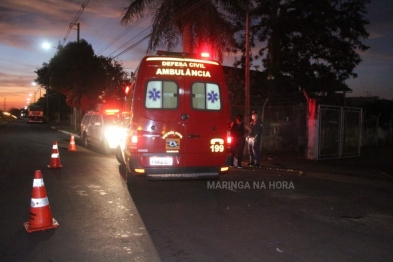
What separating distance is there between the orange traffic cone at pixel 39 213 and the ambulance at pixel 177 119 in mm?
2369

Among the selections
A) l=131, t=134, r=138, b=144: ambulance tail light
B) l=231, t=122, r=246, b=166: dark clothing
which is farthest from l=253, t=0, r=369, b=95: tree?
l=131, t=134, r=138, b=144: ambulance tail light

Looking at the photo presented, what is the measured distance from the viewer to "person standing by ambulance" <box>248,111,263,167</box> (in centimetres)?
1291

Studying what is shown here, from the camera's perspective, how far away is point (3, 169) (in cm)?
1209

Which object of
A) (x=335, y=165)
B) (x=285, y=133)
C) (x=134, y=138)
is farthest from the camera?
(x=285, y=133)

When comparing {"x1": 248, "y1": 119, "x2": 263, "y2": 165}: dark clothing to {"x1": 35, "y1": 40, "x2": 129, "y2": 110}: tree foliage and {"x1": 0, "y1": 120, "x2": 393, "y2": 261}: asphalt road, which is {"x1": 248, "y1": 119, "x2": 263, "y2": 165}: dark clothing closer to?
{"x1": 0, "y1": 120, "x2": 393, "y2": 261}: asphalt road

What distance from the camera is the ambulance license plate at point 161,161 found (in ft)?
27.4

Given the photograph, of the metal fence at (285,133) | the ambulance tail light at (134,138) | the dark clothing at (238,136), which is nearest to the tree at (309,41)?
the metal fence at (285,133)

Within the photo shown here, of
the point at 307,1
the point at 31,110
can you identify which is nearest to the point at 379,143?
the point at 307,1

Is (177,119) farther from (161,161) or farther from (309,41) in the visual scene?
(309,41)

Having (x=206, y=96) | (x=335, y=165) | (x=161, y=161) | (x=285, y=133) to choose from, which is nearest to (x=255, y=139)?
(x=335, y=165)

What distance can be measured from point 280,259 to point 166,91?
4501mm

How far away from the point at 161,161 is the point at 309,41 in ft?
62.3

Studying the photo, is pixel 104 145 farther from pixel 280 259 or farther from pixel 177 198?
pixel 280 259

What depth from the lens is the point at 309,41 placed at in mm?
24797
